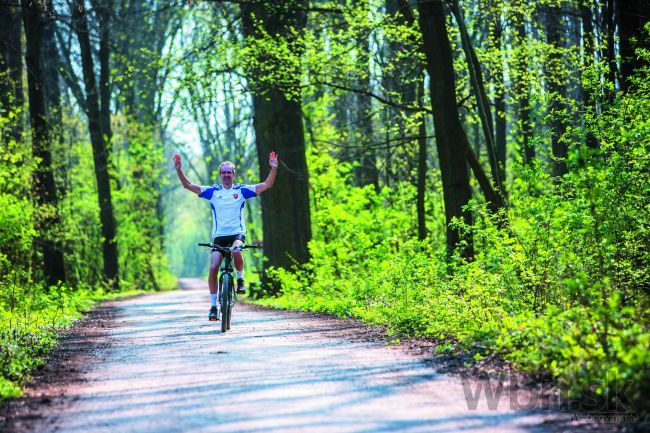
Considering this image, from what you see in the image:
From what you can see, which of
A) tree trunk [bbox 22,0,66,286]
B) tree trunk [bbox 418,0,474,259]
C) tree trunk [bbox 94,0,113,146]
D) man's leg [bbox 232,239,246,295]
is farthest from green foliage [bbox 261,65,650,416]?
tree trunk [bbox 94,0,113,146]

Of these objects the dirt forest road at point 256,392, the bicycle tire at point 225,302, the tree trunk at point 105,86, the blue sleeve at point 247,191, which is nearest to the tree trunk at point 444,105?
the blue sleeve at point 247,191

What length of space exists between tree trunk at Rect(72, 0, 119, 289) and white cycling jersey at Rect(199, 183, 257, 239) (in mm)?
20821

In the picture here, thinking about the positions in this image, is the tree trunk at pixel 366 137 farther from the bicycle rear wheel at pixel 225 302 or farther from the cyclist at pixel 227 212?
the bicycle rear wheel at pixel 225 302

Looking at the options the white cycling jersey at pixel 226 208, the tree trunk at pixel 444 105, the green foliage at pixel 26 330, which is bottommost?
the green foliage at pixel 26 330

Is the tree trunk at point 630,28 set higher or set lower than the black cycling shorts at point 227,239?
higher

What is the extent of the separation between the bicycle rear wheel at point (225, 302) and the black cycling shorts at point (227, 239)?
1.70 feet

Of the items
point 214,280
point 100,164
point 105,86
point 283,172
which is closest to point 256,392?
point 214,280

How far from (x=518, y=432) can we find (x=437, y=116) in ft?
35.8

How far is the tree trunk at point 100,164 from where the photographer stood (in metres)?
30.9

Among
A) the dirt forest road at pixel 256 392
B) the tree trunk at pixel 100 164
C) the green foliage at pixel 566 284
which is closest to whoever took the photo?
the dirt forest road at pixel 256 392

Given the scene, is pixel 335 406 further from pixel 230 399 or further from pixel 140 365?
pixel 140 365

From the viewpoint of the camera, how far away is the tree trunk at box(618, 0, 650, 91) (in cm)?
1252

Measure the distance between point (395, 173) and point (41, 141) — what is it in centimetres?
1272

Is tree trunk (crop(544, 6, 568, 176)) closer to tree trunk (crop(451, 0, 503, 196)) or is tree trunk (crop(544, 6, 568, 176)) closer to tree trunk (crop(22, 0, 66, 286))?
tree trunk (crop(451, 0, 503, 196))
